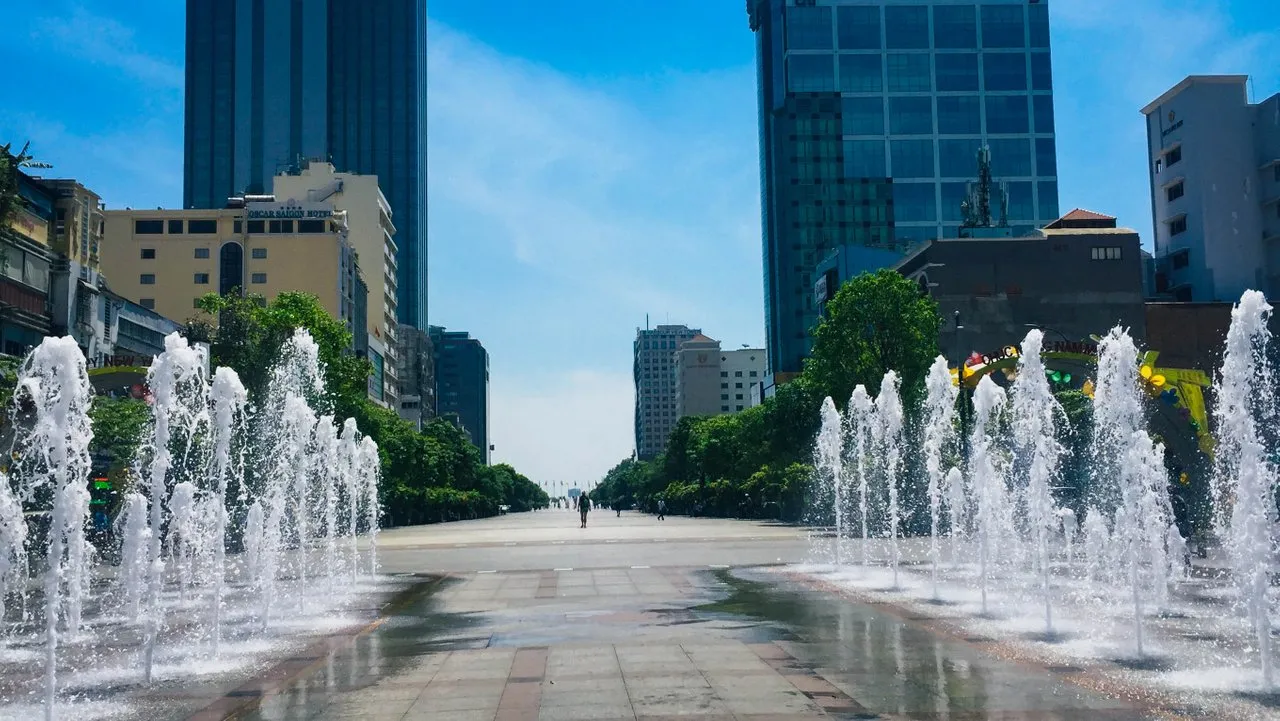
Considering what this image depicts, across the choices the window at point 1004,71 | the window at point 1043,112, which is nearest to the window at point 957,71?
the window at point 1004,71

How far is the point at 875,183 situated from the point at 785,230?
484 inches

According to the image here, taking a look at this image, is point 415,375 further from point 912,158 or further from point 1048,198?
point 1048,198

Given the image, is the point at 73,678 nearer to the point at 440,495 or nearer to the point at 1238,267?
the point at 440,495

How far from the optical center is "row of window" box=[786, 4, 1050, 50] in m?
145

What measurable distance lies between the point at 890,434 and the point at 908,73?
377ft

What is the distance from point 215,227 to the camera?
112500 mm

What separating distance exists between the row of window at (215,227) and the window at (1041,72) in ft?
280

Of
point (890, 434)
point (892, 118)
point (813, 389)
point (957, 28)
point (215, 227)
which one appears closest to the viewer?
point (890, 434)

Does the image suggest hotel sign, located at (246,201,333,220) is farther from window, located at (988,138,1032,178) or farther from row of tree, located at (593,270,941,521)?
window, located at (988,138,1032,178)

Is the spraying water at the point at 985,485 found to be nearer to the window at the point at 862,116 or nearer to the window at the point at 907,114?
the window at the point at 907,114

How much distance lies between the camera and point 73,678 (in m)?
12.1

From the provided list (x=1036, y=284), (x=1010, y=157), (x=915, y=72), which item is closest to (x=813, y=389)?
(x=1036, y=284)

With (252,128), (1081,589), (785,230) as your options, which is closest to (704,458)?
(785,230)

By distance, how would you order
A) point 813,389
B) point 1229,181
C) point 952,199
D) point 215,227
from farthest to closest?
point 952,199 < point 215,227 < point 1229,181 < point 813,389
